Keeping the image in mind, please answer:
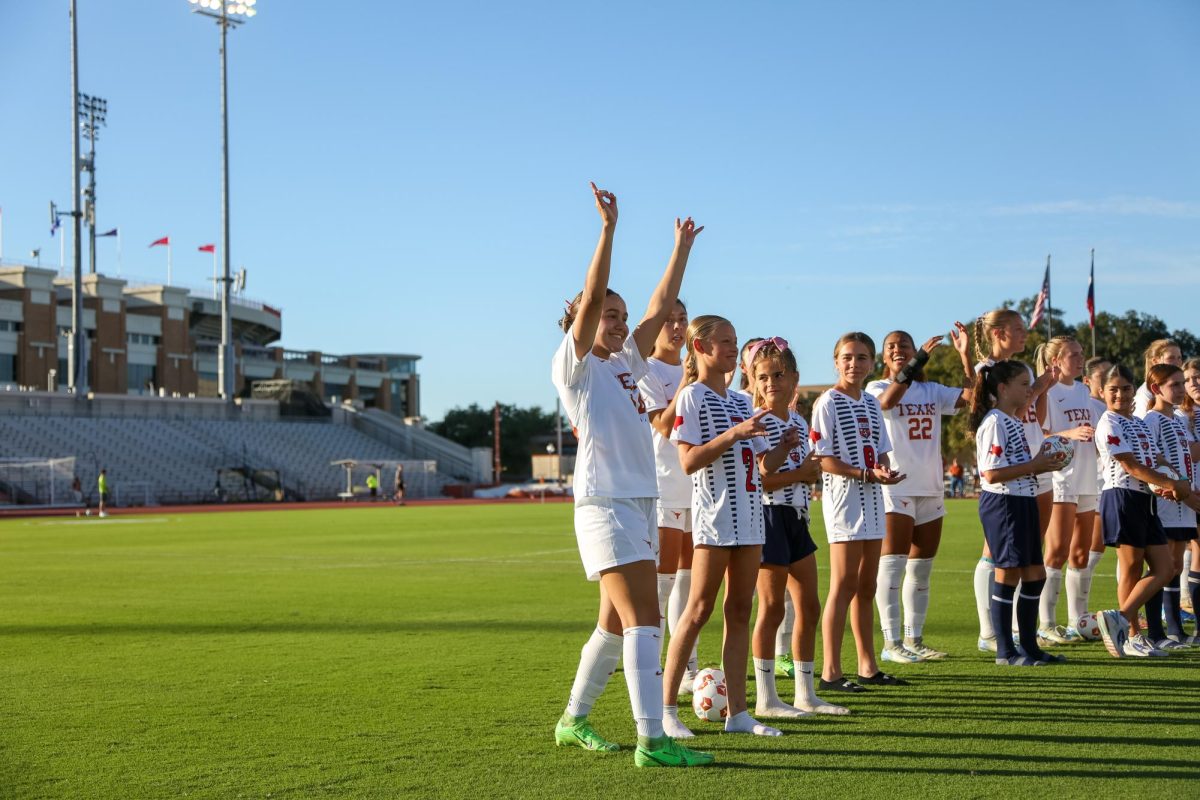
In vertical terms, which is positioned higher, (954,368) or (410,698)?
(954,368)

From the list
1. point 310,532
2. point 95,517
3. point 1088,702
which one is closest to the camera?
point 1088,702

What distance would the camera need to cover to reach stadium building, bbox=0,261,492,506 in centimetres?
5419

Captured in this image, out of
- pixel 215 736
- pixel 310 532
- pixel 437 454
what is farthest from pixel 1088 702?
pixel 437 454

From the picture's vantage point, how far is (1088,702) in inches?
262

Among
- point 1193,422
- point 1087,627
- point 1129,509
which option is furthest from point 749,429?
point 1193,422

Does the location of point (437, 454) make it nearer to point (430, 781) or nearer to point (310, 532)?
point (310, 532)

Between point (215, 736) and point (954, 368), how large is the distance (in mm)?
49749

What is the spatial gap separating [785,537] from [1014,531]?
212cm

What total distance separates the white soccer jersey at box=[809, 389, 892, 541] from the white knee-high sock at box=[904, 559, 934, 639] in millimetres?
1381

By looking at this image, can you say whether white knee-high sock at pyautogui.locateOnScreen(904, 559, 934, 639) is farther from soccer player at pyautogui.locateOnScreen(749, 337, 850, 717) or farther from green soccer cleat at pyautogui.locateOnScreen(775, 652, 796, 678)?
soccer player at pyautogui.locateOnScreen(749, 337, 850, 717)

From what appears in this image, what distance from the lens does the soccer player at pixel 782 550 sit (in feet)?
20.8

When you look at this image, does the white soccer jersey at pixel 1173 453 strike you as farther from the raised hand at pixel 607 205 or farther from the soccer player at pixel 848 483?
the raised hand at pixel 607 205

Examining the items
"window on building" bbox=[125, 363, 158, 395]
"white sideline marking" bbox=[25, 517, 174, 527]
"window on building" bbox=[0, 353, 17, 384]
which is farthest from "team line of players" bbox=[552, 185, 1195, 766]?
"window on building" bbox=[125, 363, 158, 395]

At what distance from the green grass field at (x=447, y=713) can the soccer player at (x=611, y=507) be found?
202mm
